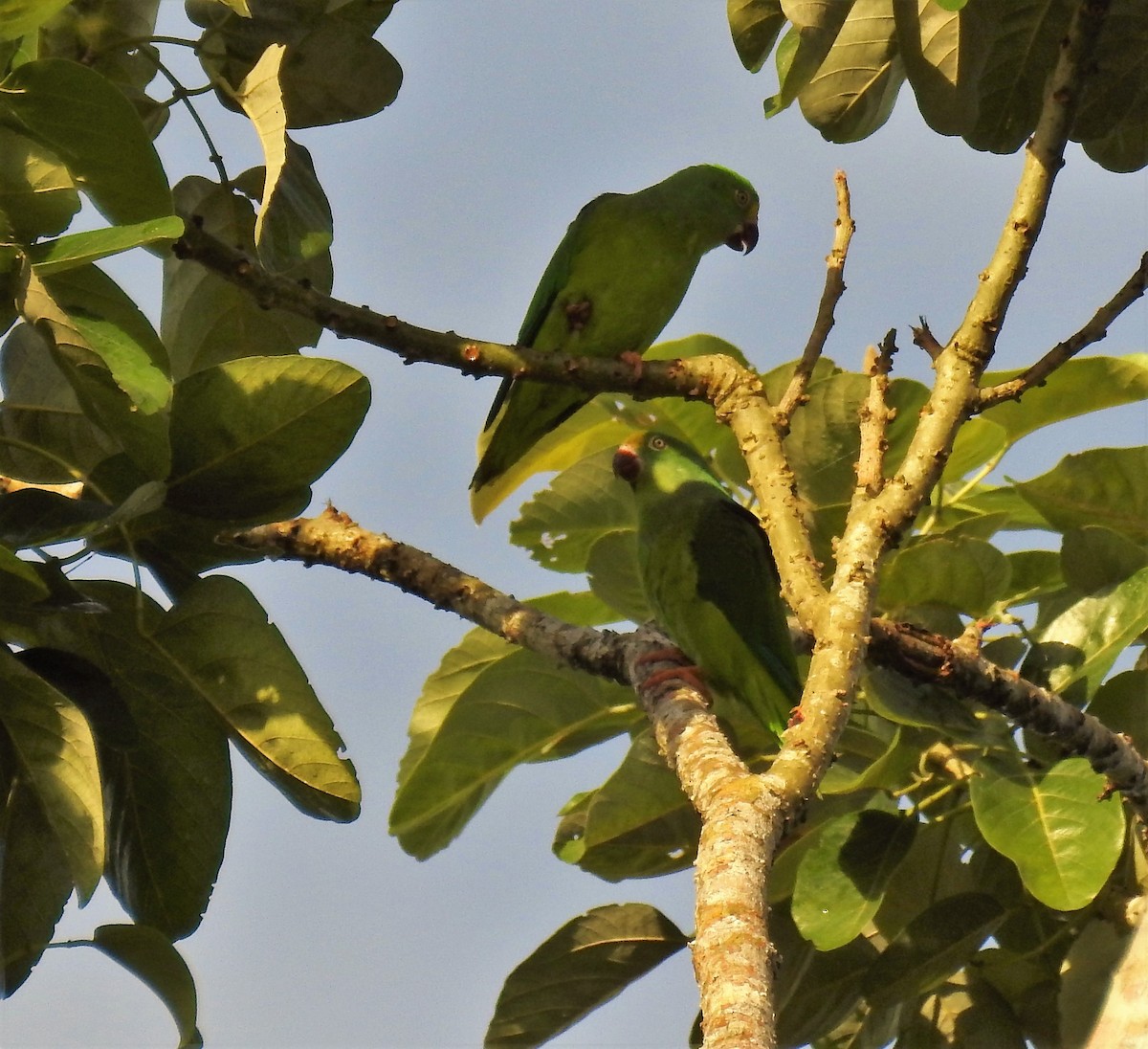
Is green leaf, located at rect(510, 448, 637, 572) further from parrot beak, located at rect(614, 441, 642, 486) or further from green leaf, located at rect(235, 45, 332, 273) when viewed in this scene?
green leaf, located at rect(235, 45, 332, 273)

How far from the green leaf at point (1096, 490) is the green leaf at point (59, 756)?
191 cm

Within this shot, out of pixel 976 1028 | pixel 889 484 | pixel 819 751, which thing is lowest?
pixel 976 1028

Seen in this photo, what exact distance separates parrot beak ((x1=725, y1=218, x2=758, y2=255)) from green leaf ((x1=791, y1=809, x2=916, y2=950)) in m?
2.74

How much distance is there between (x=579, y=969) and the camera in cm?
252

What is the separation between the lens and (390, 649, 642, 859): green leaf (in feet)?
8.82

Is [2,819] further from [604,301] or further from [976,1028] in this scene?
[604,301]

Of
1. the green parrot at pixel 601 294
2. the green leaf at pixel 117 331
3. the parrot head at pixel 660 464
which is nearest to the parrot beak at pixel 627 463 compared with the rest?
the parrot head at pixel 660 464

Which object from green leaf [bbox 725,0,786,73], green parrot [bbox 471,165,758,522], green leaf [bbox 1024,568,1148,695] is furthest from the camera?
green parrot [bbox 471,165,758,522]

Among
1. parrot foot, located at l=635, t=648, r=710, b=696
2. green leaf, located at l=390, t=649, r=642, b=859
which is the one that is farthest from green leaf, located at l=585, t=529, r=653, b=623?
parrot foot, located at l=635, t=648, r=710, b=696

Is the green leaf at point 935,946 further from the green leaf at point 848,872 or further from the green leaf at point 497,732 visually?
the green leaf at point 497,732

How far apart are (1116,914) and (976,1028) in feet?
1.29

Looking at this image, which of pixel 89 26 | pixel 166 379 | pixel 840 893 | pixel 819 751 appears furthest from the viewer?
pixel 89 26

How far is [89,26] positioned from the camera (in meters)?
2.42

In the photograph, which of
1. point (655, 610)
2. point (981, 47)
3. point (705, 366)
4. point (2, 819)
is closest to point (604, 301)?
point (655, 610)
